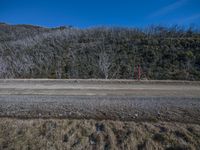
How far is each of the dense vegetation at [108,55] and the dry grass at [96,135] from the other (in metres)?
10.7

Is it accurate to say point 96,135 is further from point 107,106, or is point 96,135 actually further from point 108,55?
point 108,55

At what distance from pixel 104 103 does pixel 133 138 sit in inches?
93.8

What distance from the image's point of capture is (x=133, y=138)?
445 centimetres

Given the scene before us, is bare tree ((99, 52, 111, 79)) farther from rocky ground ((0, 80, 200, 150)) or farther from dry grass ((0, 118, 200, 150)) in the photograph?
dry grass ((0, 118, 200, 150))

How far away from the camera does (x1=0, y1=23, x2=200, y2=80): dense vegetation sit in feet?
55.9

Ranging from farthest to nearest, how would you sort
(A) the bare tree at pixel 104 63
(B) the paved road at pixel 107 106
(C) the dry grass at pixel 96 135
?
(A) the bare tree at pixel 104 63 → (B) the paved road at pixel 107 106 → (C) the dry grass at pixel 96 135

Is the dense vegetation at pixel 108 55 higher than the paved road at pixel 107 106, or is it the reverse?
the dense vegetation at pixel 108 55

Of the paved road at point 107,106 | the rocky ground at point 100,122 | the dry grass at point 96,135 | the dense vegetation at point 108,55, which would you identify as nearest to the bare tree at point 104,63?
the dense vegetation at point 108,55

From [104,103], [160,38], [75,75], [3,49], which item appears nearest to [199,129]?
[104,103]

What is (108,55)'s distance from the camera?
20.4 metres

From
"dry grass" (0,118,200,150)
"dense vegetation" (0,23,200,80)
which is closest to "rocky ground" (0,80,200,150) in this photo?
"dry grass" (0,118,200,150)

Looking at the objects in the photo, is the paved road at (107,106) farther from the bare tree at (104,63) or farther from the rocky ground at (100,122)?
the bare tree at (104,63)

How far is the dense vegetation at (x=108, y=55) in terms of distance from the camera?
17.0m

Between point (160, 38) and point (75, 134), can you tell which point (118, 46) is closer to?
point (160, 38)
